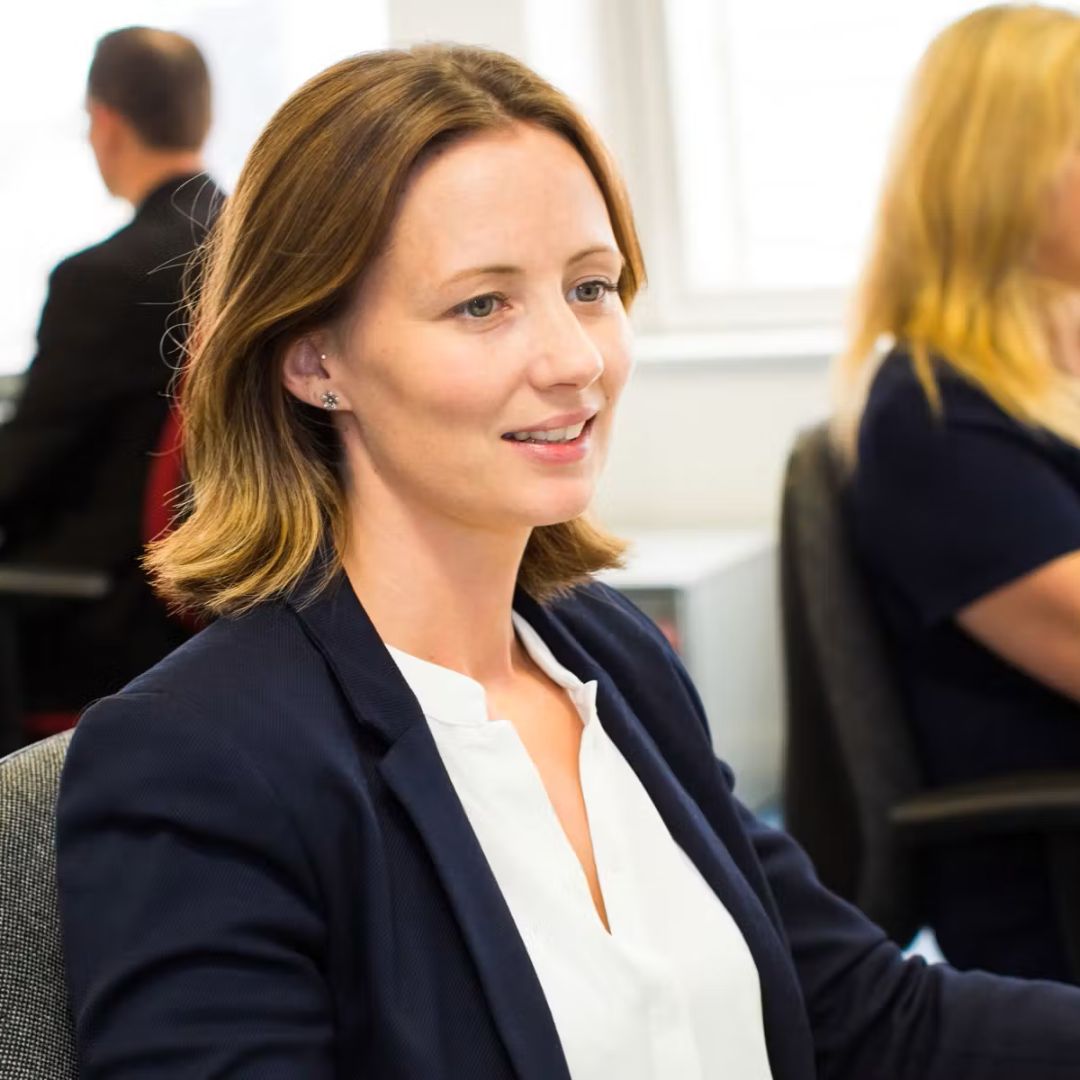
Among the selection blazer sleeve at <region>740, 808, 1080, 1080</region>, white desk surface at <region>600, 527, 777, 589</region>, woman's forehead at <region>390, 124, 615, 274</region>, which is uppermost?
woman's forehead at <region>390, 124, 615, 274</region>

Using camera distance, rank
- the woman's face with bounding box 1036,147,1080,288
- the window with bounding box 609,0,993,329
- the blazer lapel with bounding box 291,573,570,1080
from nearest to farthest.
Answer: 1. the blazer lapel with bounding box 291,573,570,1080
2. the woman's face with bounding box 1036,147,1080,288
3. the window with bounding box 609,0,993,329

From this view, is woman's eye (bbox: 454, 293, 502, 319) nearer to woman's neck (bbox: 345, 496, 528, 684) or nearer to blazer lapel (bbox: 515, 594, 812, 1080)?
woman's neck (bbox: 345, 496, 528, 684)

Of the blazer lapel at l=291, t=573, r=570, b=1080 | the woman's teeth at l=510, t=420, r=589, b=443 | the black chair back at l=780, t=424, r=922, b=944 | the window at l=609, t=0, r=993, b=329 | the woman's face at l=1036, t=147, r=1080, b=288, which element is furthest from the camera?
the window at l=609, t=0, r=993, b=329

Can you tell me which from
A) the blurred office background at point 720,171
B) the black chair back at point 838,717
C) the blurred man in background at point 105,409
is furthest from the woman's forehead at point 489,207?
the blurred office background at point 720,171

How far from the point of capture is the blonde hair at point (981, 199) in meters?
1.76

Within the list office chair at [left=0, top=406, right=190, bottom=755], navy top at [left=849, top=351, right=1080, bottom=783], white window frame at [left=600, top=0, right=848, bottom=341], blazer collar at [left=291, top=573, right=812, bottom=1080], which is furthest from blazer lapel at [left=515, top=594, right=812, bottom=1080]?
white window frame at [left=600, top=0, right=848, bottom=341]

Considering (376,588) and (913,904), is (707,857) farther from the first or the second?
(913,904)

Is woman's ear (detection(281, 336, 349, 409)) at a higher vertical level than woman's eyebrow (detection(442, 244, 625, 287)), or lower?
lower

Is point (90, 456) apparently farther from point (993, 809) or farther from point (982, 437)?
point (993, 809)

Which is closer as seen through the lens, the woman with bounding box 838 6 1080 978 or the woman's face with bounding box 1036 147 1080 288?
the woman with bounding box 838 6 1080 978

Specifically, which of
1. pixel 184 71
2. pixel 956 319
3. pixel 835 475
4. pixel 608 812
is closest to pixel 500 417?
pixel 608 812

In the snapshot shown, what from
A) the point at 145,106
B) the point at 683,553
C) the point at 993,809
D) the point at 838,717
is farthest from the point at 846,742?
the point at 145,106

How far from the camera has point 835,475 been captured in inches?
68.5

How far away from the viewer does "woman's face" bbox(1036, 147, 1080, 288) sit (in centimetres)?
179
